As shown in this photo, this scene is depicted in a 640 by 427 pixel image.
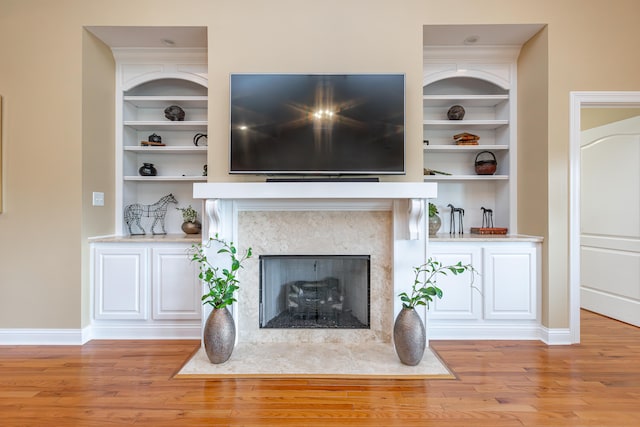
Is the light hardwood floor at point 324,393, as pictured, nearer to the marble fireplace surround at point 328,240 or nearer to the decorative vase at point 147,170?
the marble fireplace surround at point 328,240

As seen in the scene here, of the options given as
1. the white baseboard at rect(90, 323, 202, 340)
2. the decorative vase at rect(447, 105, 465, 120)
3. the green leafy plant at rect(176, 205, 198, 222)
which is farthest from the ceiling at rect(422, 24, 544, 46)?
the white baseboard at rect(90, 323, 202, 340)

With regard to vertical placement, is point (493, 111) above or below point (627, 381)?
above

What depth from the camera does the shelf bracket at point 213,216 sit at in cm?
266

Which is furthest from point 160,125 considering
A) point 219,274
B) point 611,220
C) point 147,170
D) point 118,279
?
point 611,220

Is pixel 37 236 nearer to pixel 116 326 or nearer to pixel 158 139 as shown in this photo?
pixel 116 326

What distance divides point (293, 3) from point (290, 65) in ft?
1.69

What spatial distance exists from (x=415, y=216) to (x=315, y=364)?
4.27ft

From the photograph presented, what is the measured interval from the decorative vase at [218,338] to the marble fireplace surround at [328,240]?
35 cm

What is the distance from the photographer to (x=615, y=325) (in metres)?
3.42

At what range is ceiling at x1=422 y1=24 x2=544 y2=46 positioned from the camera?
2963 millimetres

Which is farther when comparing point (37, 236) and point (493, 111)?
point (493, 111)

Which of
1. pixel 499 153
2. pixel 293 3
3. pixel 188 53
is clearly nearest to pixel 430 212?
pixel 499 153

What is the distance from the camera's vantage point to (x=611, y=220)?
3674 mm

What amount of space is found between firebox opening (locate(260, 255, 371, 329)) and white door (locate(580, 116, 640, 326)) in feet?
8.89
